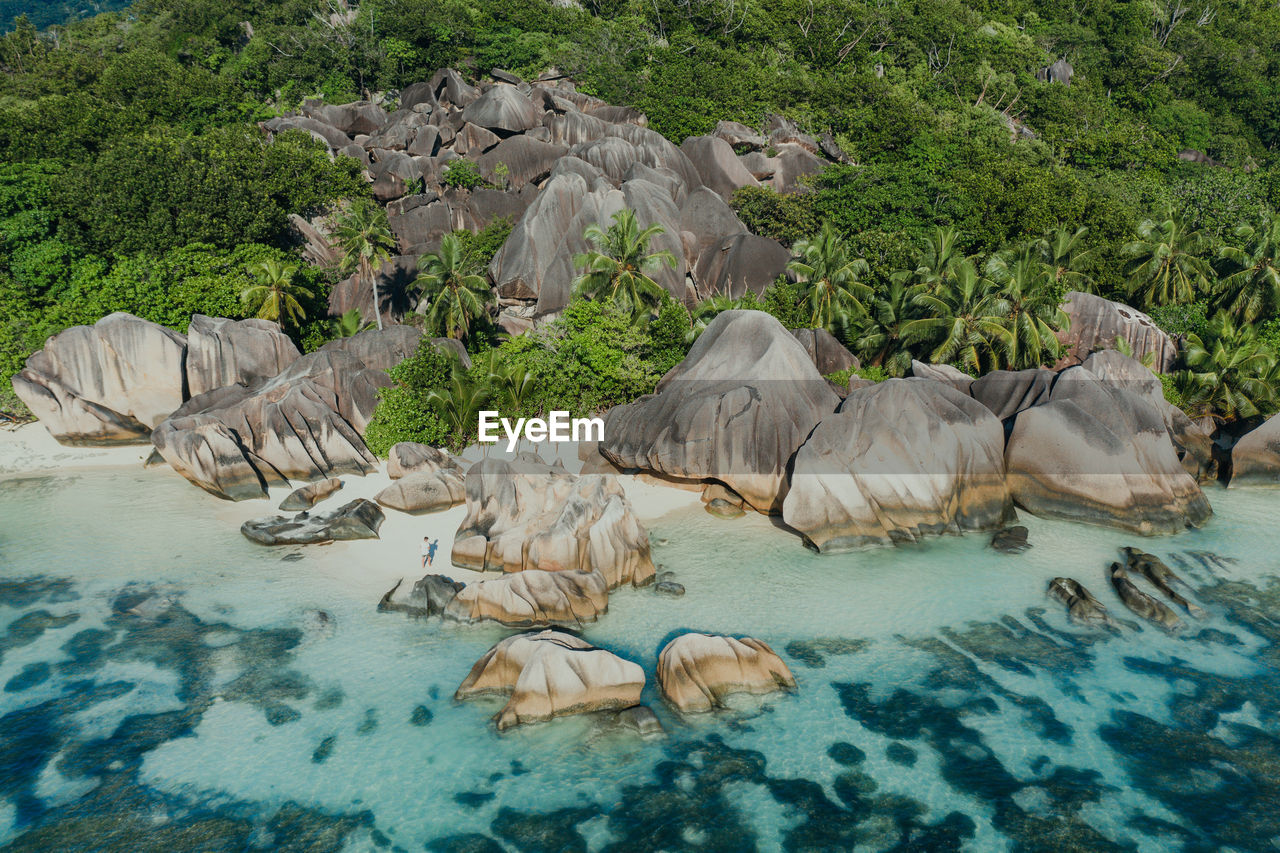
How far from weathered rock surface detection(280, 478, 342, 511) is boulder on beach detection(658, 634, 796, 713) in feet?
47.2

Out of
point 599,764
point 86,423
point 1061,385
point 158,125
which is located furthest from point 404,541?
point 158,125

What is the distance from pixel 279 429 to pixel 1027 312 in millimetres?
28994

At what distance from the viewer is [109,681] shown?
1584 centimetres

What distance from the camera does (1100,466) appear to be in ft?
73.0

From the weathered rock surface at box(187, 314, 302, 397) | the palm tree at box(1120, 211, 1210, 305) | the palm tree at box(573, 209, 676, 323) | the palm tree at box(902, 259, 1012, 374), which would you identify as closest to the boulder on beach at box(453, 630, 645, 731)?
the palm tree at box(573, 209, 676, 323)

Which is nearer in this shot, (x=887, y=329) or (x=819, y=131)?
(x=887, y=329)

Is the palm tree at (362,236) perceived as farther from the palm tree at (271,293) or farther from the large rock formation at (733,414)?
the large rock formation at (733,414)

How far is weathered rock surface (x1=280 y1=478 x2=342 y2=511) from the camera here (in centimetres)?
2364

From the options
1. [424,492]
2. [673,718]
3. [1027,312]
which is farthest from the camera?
[1027,312]

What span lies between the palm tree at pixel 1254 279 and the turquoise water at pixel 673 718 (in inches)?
645

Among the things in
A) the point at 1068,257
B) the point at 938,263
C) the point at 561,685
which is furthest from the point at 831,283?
the point at 561,685

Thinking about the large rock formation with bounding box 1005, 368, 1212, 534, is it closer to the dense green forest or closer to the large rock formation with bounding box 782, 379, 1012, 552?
the large rock formation with bounding box 782, 379, 1012, 552

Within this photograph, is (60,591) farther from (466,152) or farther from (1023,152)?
(1023,152)

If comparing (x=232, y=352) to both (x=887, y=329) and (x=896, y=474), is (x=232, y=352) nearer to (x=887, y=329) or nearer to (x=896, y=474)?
(x=896, y=474)
